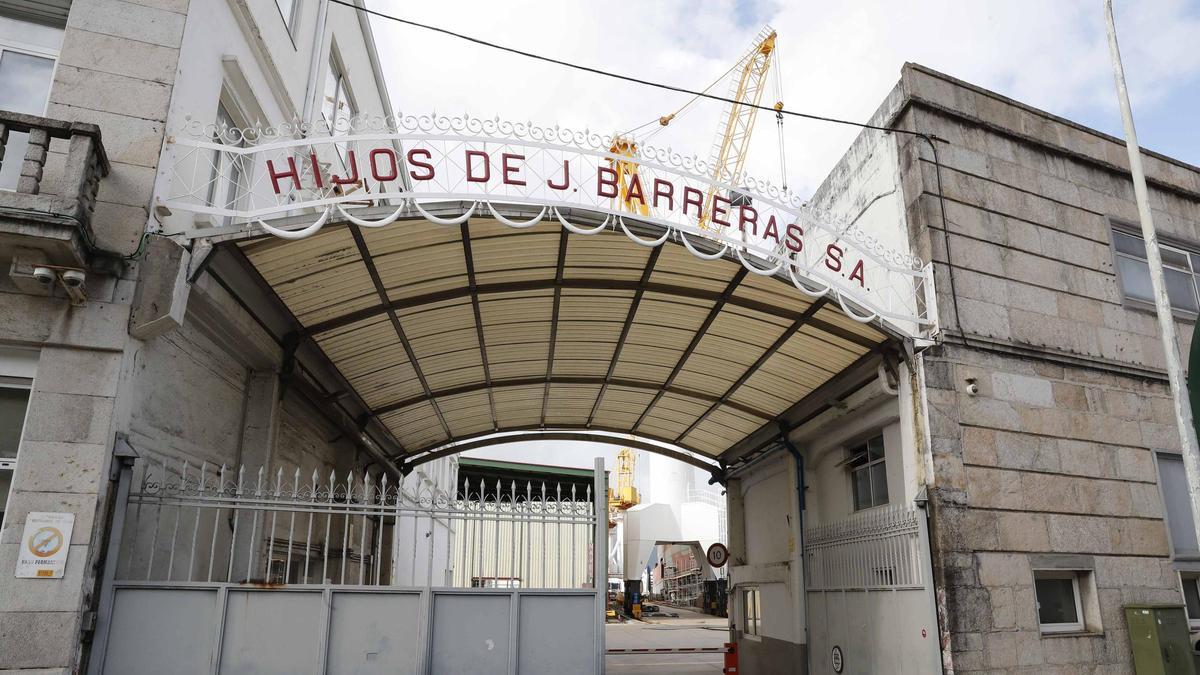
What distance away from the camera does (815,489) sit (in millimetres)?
13789

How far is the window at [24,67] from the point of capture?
23.3 ft

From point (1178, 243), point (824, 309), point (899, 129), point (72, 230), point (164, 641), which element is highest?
point (899, 129)

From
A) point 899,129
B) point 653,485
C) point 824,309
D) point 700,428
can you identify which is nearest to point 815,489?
point 700,428

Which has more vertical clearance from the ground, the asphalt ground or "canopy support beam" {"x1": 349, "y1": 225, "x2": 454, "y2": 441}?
"canopy support beam" {"x1": 349, "y1": 225, "x2": 454, "y2": 441}

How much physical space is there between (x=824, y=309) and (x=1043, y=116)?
5.17m

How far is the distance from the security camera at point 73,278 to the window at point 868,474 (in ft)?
Result: 33.3

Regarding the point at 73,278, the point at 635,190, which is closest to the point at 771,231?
the point at 635,190

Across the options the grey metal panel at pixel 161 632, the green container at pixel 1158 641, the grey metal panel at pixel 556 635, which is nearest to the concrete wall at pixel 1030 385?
the green container at pixel 1158 641

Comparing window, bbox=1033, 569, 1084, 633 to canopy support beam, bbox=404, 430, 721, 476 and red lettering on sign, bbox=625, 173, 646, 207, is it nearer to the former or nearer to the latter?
red lettering on sign, bbox=625, 173, 646, 207

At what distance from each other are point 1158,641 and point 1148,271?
5647mm

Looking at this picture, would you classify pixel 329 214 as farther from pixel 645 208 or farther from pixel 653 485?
pixel 653 485

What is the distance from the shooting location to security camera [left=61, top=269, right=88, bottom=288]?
6.22m

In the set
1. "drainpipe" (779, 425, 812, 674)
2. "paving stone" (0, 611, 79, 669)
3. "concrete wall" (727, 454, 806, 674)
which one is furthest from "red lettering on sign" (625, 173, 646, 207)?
"concrete wall" (727, 454, 806, 674)

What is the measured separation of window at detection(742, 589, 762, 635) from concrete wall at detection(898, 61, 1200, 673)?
7138mm
